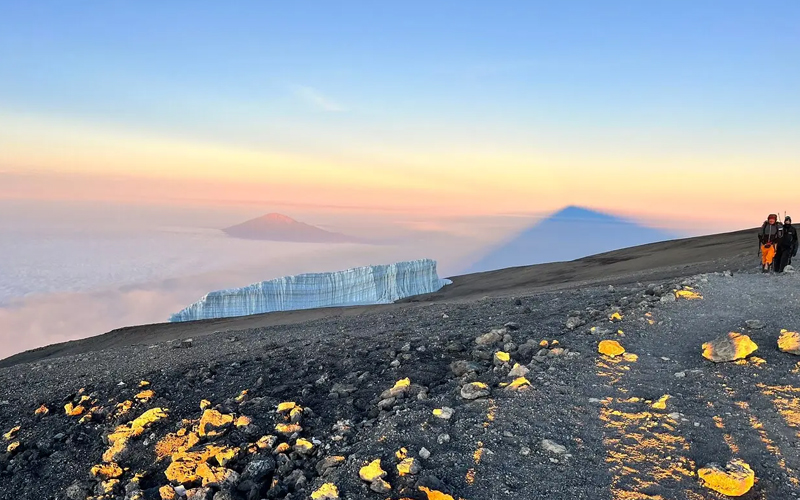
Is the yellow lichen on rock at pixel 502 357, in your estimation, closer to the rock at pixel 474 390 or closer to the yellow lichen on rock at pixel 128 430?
the rock at pixel 474 390

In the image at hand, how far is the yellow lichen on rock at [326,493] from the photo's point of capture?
3.51m

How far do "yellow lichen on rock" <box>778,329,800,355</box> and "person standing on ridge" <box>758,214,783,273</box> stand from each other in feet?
26.3

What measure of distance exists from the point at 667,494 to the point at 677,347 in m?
3.44

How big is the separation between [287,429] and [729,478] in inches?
139

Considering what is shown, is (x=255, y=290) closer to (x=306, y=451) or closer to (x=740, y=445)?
(x=306, y=451)

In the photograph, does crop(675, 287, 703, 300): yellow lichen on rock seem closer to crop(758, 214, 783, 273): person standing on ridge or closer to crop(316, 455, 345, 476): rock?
crop(758, 214, 783, 273): person standing on ridge

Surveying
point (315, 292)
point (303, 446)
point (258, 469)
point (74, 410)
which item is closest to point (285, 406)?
point (303, 446)

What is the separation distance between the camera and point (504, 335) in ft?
23.3

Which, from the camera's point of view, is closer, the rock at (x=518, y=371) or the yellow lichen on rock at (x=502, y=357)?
the rock at (x=518, y=371)

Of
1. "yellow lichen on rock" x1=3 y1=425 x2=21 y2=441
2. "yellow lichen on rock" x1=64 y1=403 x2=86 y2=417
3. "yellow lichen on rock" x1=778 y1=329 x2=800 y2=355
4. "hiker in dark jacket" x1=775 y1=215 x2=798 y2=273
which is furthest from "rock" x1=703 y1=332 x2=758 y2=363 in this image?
"hiker in dark jacket" x1=775 y1=215 x2=798 y2=273

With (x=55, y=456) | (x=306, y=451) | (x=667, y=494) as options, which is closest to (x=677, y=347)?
(x=667, y=494)

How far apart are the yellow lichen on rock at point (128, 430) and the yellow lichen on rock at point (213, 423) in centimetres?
70

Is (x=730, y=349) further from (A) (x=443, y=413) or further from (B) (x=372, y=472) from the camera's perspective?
(B) (x=372, y=472)

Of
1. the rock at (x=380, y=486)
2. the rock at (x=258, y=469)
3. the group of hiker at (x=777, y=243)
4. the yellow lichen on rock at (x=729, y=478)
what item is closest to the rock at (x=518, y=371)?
the yellow lichen on rock at (x=729, y=478)
